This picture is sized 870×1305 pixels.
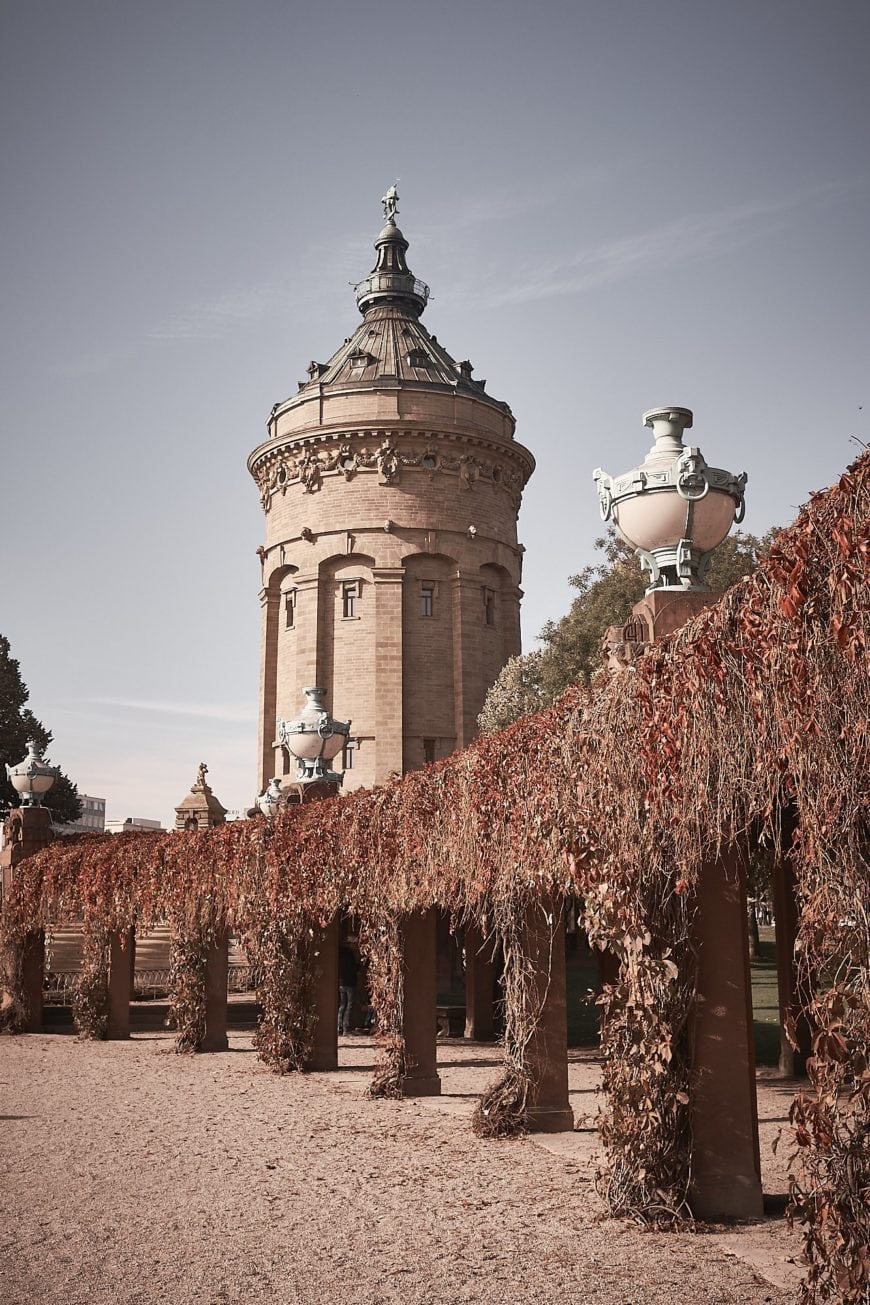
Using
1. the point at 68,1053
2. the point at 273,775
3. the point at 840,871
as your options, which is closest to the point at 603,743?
the point at 840,871

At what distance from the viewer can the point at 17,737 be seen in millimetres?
45000

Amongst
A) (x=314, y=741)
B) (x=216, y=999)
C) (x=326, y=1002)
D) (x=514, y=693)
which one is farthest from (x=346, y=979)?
(x=514, y=693)

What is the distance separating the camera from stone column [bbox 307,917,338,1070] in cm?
1644

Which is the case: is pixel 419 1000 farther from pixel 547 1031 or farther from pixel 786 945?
pixel 786 945

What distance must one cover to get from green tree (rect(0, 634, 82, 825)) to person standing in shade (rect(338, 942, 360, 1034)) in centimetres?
2623

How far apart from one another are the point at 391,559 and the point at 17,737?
16.5 m

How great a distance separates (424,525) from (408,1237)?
118ft

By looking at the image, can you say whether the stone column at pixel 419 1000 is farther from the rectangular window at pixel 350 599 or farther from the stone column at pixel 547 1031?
the rectangular window at pixel 350 599

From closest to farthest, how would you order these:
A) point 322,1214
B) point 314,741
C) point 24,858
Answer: point 322,1214, point 314,741, point 24,858

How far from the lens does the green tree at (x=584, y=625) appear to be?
33344 mm

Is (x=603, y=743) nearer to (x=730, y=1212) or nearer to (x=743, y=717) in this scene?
(x=743, y=717)

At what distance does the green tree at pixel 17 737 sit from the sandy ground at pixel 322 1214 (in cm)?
3252

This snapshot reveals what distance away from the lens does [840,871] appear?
572cm

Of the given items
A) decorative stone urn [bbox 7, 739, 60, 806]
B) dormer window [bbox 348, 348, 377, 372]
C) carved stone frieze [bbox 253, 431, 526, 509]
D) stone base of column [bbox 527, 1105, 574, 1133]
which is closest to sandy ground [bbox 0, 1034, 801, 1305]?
stone base of column [bbox 527, 1105, 574, 1133]
